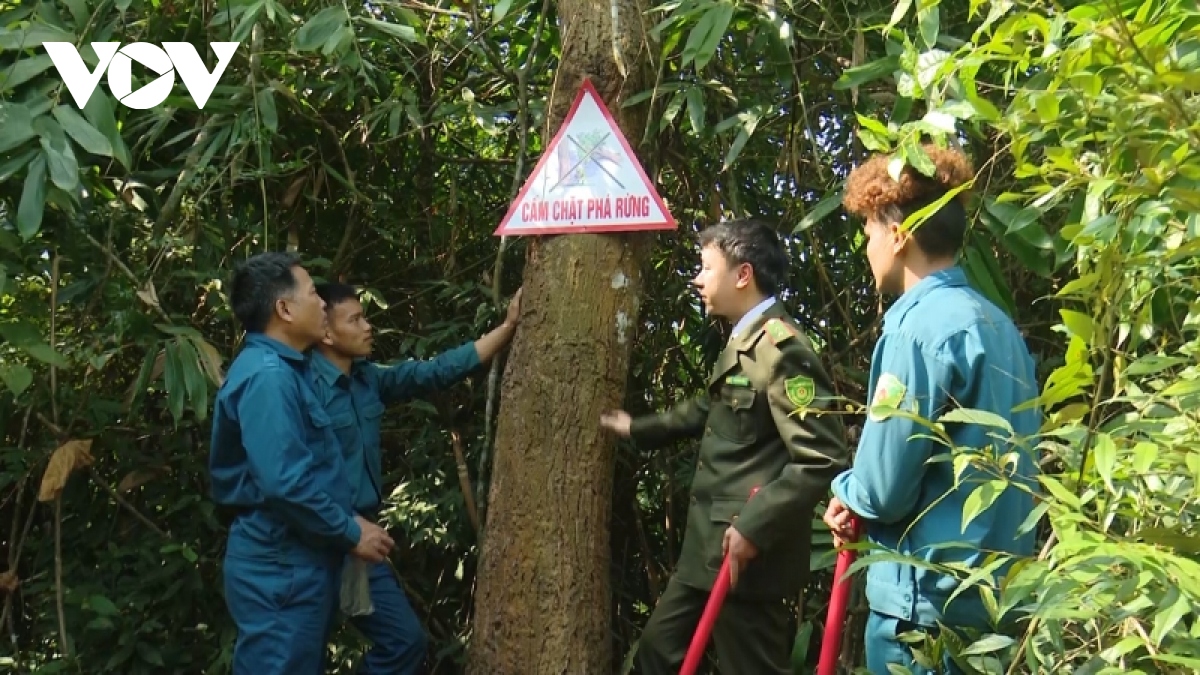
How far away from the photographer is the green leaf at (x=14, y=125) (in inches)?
123

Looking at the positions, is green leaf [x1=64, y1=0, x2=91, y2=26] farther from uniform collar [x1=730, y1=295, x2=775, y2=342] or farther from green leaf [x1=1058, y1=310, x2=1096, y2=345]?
green leaf [x1=1058, y1=310, x2=1096, y2=345]

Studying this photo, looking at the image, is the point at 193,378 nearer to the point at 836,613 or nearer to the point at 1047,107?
the point at 836,613

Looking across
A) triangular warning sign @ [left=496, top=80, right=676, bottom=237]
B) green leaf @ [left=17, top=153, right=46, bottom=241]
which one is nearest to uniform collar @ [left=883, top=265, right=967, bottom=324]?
triangular warning sign @ [left=496, top=80, right=676, bottom=237]

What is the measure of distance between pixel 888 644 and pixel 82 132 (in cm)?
227

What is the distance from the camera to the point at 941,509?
8.55 ft

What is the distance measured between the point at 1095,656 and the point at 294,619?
2240mm

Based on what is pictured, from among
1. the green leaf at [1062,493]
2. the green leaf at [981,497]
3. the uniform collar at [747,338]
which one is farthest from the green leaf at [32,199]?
the green leaf at [1062,493]

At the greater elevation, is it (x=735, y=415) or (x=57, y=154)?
(x=57, y=154)

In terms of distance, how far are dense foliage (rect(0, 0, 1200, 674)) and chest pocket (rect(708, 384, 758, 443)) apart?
1.28ft

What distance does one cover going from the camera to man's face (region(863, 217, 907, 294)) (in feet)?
8.96

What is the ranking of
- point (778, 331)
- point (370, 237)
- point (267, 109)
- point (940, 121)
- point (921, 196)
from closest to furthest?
point (940, 121) → point (921, 196) → point (778, 331) → point (267, 109) → point (370, 237)

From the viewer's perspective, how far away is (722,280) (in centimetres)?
349

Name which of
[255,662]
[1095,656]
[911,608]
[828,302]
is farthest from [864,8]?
[255,662]

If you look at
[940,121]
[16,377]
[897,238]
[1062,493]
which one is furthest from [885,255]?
[16,377]
